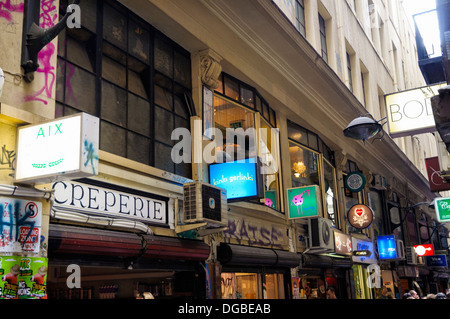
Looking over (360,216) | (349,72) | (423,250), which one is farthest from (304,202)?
(423,250)

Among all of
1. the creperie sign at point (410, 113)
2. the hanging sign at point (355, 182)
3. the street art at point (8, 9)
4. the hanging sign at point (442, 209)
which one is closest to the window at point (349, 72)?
the hanging sign at point (355, 182)

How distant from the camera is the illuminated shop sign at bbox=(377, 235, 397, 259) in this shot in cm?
2375

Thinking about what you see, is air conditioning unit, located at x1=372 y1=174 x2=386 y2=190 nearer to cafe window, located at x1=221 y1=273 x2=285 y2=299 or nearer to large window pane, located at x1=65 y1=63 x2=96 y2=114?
cafe window, located at x1=221 y1=273 x2=285 y2=299

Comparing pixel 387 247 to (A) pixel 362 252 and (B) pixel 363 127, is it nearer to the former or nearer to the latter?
(A) pixel 362 252

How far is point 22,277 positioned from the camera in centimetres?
592

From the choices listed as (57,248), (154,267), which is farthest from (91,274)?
(57,248)

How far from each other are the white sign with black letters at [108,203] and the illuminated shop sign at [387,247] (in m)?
17.5

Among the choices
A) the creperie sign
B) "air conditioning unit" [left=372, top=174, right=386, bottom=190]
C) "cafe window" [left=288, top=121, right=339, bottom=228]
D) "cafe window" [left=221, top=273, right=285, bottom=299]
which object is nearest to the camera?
"cafe window" [left=221, top=273, right=285, bottom=299]

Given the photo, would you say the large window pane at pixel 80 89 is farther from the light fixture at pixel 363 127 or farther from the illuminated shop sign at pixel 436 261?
the illuminated shop sign at pixel 436 261

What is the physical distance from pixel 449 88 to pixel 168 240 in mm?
5608

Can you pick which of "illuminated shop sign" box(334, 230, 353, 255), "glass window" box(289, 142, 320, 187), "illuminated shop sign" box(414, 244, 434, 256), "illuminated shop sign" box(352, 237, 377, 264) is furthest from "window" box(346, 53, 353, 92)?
"illuminated shop sign" box(414, 244, 434, 256)

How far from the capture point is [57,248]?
6699mm

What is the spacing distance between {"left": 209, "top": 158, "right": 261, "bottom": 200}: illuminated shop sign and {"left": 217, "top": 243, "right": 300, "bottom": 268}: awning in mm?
1275

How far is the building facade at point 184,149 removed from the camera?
693cm
